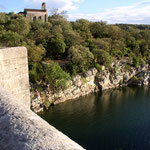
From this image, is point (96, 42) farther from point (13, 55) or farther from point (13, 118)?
point (13, 118)

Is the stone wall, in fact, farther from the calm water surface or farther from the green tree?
the green tree

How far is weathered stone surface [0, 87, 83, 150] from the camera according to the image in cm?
156

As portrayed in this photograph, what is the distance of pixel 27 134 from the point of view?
1711 millimetres

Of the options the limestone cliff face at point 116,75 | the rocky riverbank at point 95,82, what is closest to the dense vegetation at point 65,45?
the rocky riverbank at point 95,82

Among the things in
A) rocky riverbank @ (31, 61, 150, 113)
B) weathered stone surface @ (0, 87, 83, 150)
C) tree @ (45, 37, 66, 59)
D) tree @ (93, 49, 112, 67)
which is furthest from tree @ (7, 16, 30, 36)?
weathered stone surface @ (0, 87, 83, 150)

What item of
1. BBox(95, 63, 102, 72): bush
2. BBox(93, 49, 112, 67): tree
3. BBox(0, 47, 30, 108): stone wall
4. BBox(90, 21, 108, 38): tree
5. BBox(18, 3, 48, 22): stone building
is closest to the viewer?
BBox(0, 47, 30, 108): stone wall

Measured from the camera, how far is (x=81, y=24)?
33.7 metres

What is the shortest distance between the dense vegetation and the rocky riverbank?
108 cm

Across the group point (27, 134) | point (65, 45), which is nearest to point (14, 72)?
point (27, 134)

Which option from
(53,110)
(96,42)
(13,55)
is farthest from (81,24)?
(13,55)

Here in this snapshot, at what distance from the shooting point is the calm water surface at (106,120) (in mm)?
13523

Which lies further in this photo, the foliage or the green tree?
the green tree

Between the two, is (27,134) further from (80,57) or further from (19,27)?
(19,27)

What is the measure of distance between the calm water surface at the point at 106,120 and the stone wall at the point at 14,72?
987cm
